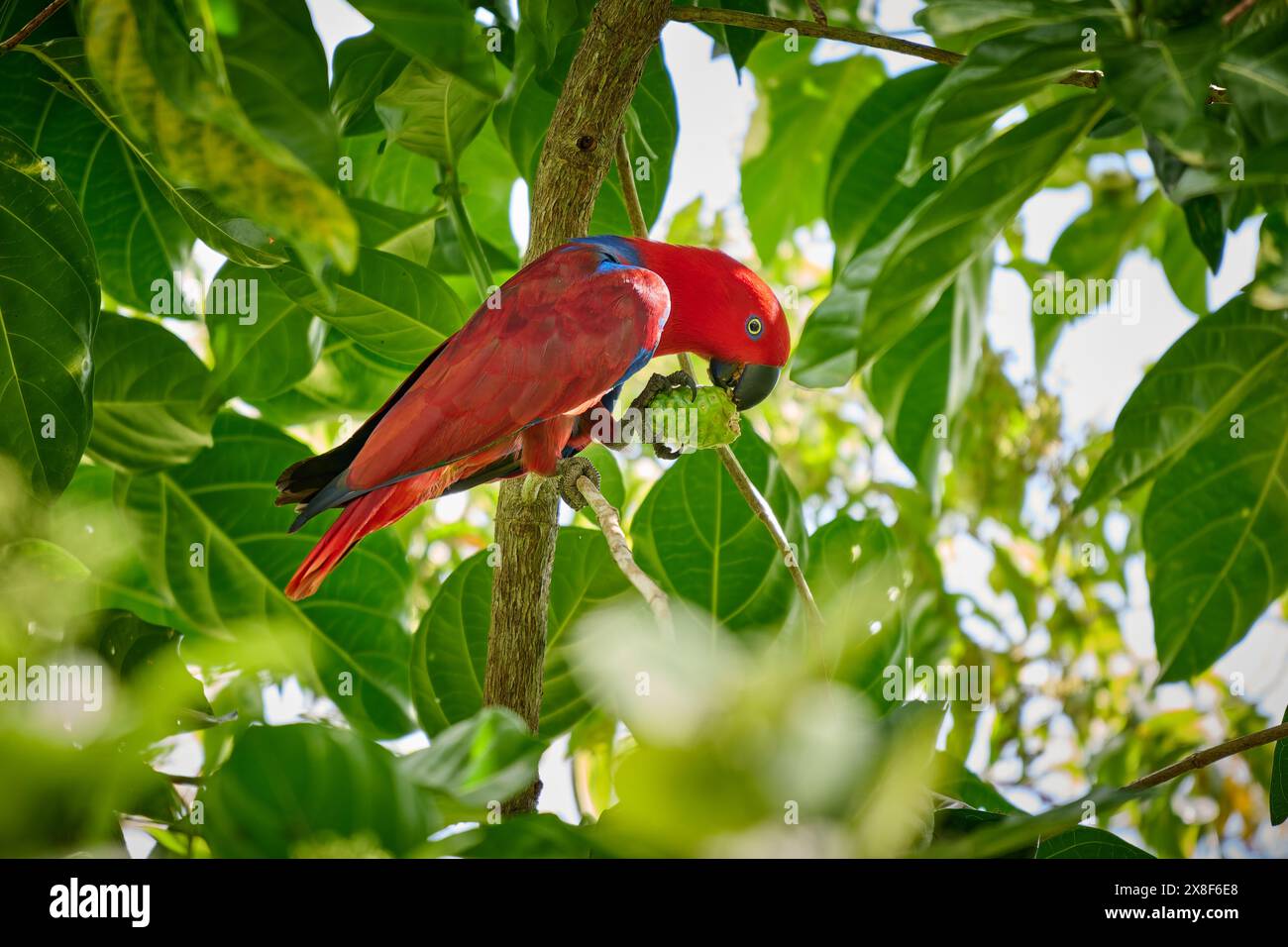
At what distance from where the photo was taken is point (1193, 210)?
873 mm

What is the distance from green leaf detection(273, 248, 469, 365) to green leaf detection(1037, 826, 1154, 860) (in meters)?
0.61

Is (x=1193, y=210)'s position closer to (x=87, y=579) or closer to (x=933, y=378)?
(x=933, y=378)

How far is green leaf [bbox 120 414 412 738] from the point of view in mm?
1060

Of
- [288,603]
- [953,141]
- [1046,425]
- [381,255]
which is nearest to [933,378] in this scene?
[953,141]

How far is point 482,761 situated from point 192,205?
42cm

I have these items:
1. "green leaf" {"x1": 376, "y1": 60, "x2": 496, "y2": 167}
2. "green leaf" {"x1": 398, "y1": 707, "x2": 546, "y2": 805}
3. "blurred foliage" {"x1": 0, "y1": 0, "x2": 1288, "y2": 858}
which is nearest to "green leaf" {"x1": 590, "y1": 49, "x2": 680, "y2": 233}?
"blurred foliage" {"x1": 0, "y1": 0, "x2": 1288, "y2": 858}

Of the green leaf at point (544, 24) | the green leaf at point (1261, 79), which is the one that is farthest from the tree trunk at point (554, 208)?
the green leaf at point (1261, 79)

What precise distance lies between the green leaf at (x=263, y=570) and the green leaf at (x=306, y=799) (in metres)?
0.61

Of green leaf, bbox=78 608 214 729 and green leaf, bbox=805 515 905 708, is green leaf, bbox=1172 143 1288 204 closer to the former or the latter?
green leaf, bbox=805 515 905 708

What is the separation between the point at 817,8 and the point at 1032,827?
66 cm

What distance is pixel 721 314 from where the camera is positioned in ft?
3.34

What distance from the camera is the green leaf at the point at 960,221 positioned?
71 centimetres

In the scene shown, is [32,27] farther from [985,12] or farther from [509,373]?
[985,12]
